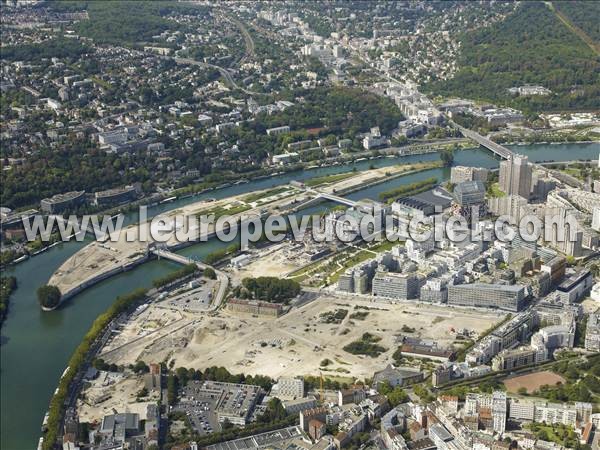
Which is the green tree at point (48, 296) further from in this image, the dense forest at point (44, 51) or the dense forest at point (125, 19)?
the dense forest at point (125, 19)

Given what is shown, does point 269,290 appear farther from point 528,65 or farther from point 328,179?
point 528,65

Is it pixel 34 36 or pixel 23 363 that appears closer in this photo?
pixel 23 363

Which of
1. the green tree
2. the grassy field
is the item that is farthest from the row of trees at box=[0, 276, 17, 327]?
the grassy field

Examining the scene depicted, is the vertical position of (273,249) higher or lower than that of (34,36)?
lower

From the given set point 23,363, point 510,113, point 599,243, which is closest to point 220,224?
point 23,363

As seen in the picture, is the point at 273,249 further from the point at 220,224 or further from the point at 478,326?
the point at 478,326

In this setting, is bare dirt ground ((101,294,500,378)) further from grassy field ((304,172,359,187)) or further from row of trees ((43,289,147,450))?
grassy field ((304,172,359,187))

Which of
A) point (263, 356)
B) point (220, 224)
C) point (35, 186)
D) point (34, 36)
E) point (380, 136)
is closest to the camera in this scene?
point (263, 356)

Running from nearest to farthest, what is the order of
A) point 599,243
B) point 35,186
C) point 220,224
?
point 599,243
point 220,224
point 35,186
